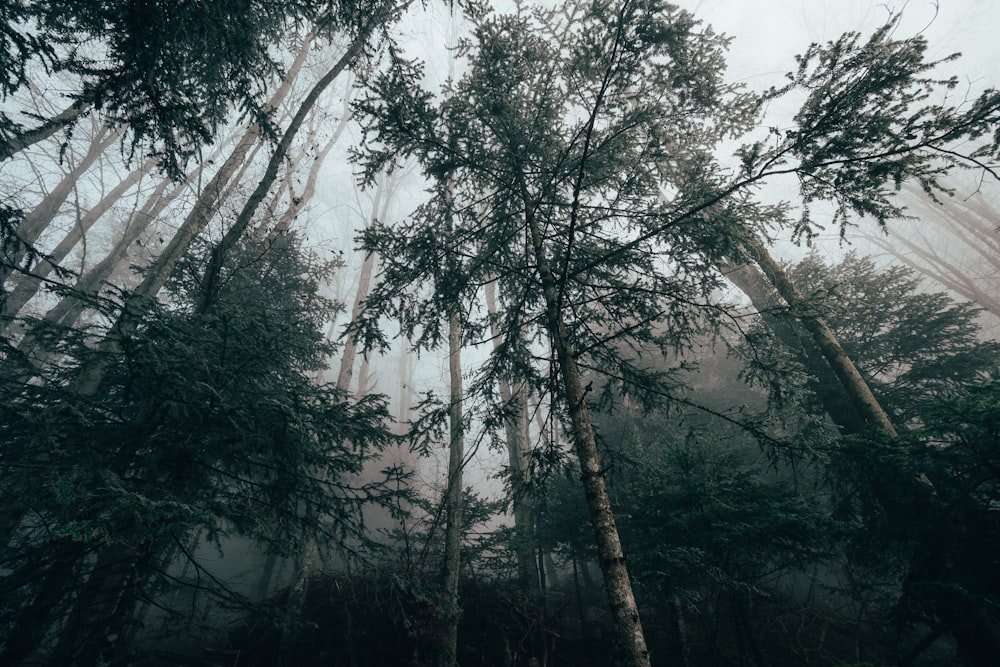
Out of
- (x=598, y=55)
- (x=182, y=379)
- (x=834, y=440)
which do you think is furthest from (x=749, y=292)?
(x=182, y=379)

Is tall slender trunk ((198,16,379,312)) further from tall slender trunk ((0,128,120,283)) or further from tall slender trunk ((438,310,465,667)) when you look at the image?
tall slender trunk ((0,128,120,283))

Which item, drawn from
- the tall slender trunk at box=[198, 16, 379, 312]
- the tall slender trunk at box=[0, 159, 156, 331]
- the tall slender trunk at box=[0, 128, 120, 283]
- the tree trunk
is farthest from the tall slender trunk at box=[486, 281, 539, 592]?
the tall slender trunk at box=[0, 128, 120, 283]

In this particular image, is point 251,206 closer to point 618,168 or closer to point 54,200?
point 618,168

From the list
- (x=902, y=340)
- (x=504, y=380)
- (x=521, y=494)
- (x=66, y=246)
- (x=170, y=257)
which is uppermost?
(x=66, y=246)

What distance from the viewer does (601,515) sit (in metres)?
3.64

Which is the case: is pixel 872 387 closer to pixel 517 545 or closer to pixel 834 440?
pixel 834 440

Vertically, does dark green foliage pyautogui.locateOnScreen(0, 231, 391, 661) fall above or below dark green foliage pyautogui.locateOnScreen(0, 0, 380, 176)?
below

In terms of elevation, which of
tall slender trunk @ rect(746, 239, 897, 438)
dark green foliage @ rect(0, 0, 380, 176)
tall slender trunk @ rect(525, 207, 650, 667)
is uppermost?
dark green foliage @ rect(0, 0, 380, 176)

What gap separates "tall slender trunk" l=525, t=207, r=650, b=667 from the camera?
3.14 m

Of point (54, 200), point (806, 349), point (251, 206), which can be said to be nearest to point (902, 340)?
point (806, 349)

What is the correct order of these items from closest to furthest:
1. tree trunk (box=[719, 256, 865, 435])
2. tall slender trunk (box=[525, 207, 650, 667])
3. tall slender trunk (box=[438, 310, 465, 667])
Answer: tall slender trunk (box=[525, 207, 650, 667]), tall slender trunk (box=[438, 310, 465, 667]), tree trunk (box=[719, 256, 865, 435])

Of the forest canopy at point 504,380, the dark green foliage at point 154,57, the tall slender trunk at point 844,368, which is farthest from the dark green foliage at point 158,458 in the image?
the tall slender trunk at point 844,368

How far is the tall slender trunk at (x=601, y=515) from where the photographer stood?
3.14 m

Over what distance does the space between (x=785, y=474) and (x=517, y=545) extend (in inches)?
387
